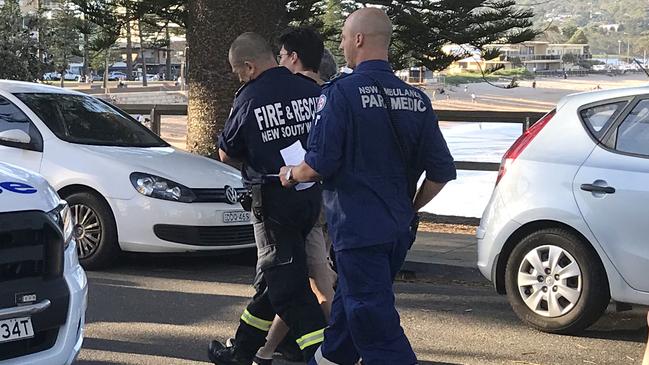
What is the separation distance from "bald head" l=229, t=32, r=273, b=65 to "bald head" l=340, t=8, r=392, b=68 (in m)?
0.91

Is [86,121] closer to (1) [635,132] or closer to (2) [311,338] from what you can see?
(2) [311,338]

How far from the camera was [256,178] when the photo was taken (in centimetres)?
462

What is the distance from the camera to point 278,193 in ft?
15.0

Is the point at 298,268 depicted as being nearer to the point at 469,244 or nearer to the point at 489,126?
the point at 469,244

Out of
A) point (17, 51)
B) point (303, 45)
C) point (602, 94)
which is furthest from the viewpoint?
point (17, 51)

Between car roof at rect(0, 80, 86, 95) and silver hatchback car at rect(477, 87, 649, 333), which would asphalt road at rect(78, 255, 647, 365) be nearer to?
silver hatchback car at rect(477, 87, 649, 333)

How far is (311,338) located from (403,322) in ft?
6.01

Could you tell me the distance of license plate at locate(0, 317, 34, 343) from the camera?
3660mm

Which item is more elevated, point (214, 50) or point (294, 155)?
point (214, 50)

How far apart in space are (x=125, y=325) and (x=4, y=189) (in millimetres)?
2229

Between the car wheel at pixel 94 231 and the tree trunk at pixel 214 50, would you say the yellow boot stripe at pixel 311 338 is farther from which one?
the tree trunk at pixel 214 50

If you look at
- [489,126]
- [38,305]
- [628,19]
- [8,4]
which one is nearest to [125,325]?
[38,305]

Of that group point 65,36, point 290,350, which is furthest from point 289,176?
point 65,36

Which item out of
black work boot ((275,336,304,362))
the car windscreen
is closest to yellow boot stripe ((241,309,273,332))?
black work boot ((275,336,304,362))
